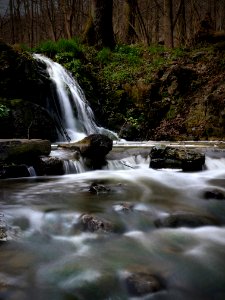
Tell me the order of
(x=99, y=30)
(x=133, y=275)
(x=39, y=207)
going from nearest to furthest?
(x=133, y=275) → (x=39, y=207) → (x=99, y=30)

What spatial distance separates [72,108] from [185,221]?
25.4 feet

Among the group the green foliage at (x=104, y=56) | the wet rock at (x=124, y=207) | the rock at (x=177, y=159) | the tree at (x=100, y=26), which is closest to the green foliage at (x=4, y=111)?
the rock at (x=177, y=159)

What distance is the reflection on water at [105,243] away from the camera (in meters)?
3.26

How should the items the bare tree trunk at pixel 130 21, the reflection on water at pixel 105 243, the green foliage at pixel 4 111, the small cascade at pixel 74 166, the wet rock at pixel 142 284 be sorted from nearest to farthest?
1. the wet rock at pixel 142 284
2. the reflection on water at pixel 105 243
3. the small cascade at pixel 74 166
4. the green foliage at pixel 4 111
5. the bare tree trunk at pixel 130 21

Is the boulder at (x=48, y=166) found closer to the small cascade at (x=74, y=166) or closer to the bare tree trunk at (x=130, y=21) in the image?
the small cascade at (x=74, y=166)

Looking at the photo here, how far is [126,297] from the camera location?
10.2 feet

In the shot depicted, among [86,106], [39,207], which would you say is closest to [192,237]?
[39,207]

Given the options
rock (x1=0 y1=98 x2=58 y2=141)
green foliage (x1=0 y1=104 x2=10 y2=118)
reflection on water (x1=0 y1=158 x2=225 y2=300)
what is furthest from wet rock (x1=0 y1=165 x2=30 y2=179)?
rock (x1=0 y1=98 x2=58 y2=141)

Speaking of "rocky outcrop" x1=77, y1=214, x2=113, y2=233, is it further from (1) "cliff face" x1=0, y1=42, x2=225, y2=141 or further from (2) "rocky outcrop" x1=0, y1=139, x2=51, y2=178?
(1) "cliff face" x1=0, y1=42, x2=225, y2=141

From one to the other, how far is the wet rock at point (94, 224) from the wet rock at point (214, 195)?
198 centimetres

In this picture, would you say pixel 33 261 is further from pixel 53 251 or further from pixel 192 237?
pixel 192 237

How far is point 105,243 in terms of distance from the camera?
407cm

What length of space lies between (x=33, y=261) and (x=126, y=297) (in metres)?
1.04

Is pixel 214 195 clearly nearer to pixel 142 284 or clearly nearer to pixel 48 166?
pixel 142 284
